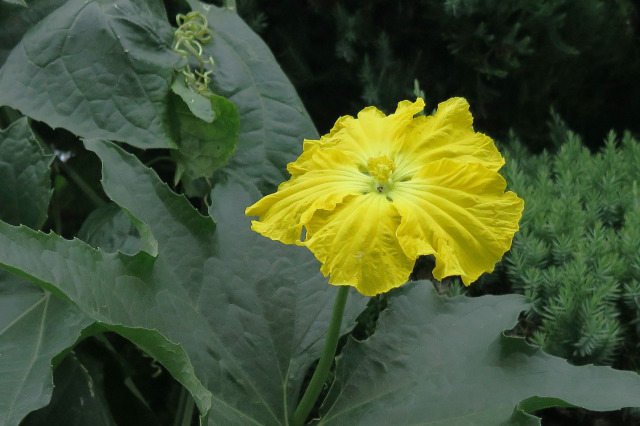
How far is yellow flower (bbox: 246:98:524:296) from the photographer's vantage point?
30.5 inches

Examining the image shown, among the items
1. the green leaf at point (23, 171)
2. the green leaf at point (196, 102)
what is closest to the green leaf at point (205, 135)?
the green leaf at point (196, 102)

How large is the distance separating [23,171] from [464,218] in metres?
0.78

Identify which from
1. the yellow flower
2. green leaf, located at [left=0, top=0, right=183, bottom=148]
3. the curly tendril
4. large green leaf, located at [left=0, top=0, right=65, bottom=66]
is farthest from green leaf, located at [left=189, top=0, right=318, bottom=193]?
the yellow flower

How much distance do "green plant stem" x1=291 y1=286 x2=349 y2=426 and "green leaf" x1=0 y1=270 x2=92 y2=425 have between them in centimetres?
33

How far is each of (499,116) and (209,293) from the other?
1.19m

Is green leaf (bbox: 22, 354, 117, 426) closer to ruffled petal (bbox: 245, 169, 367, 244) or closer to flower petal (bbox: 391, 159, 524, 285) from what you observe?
ruffled petal (bbox: 245, 169, 367, 244)

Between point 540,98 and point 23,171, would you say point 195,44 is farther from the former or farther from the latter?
point 540,98

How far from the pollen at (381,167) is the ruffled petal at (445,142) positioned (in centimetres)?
2

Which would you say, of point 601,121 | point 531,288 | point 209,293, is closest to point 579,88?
point 601,121

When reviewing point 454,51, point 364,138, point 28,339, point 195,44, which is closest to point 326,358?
point 364,138

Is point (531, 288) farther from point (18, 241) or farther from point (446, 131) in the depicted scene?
point (18, 241)

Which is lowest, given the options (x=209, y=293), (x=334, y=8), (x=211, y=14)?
(x=209, y=293)

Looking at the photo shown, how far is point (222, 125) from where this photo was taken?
1.25 metres

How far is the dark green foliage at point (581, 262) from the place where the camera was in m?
1.14
